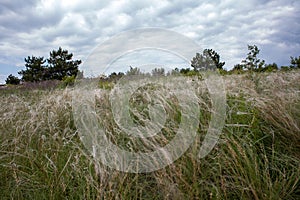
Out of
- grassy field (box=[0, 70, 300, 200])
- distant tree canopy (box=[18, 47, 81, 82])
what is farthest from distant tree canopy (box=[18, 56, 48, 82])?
grassy field (box=[0, 70, 300, 200])

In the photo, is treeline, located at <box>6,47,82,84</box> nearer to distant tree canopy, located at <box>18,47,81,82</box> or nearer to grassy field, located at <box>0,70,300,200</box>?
distant tree canopy, located at <box>18,47,81,82</box>

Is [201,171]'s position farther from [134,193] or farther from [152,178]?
[134,193]

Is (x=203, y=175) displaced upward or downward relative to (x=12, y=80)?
downward

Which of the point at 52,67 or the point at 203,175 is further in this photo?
the point at 52,67

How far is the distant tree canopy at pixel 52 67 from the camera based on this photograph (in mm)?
28062

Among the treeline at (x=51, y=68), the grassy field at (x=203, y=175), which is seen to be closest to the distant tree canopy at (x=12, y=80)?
the treeline at (x=51, y=68)

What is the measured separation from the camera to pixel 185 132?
1834 mm

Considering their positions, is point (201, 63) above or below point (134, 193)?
above

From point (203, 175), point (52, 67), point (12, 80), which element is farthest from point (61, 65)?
point (203, 175)

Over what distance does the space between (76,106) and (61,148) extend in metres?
1.15

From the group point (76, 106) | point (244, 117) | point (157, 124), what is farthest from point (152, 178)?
point (76, 106)

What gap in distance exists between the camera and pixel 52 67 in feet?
92.1

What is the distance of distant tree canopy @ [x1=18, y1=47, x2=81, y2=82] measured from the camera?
28.1 m

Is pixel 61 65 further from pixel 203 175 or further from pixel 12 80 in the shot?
pixel 203 175
